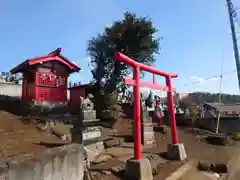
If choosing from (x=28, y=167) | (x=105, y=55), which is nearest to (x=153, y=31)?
(x=105, y=55)

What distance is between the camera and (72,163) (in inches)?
193

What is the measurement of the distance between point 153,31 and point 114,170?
18.4 meters

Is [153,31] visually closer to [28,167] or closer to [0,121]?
[0,121]

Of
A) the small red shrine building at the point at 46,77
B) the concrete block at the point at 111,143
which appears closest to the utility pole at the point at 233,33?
the concrete block at the point at 111,143

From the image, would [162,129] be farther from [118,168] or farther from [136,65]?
[136,65]

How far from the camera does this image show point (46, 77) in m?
17.5

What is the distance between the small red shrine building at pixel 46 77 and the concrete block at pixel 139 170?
12379 millimetres

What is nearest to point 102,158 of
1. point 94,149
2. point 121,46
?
point 94,149

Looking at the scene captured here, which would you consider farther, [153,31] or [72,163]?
[153,31]

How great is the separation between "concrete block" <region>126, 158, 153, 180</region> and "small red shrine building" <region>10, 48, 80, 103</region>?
12.4 meters

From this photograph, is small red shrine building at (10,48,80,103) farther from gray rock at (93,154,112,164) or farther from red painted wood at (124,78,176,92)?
red painted wood at (124,78,176,92)

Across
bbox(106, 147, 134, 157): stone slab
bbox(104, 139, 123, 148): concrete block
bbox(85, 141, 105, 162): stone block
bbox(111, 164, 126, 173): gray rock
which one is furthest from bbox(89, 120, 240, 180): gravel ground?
bbox(104, 139, 123, 148): concrete block

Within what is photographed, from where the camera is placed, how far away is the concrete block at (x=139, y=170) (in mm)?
5930

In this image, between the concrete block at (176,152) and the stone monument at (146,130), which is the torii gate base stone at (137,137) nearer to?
the concrete block at (176,152)
